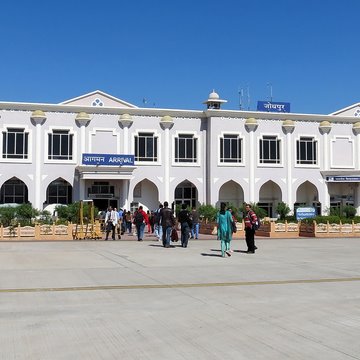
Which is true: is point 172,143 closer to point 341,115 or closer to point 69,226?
point 341,115

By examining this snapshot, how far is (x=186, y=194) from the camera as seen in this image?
4597cm

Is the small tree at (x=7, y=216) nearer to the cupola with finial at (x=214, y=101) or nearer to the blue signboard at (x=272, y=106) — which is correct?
the cupola with finial at (x=214, y=101)

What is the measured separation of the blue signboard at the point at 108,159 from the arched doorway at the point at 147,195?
3.26 meters

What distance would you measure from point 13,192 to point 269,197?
69.6 ft

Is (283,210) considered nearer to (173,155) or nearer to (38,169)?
(173,155)

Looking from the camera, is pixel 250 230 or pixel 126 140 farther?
pixel 126 140

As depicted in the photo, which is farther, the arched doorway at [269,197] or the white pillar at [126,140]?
the arched doorway at [269,197]

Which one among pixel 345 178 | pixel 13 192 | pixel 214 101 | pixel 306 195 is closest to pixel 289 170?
pixel 306 195

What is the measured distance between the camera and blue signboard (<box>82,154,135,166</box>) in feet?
134

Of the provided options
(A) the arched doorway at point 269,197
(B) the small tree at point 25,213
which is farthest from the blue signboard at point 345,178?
(B) the small tree at point 25,213

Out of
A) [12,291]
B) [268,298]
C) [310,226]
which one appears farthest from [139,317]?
[310,226]

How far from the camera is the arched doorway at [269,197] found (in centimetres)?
4667

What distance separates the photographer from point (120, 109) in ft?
141

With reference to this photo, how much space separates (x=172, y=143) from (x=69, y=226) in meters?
19.7
